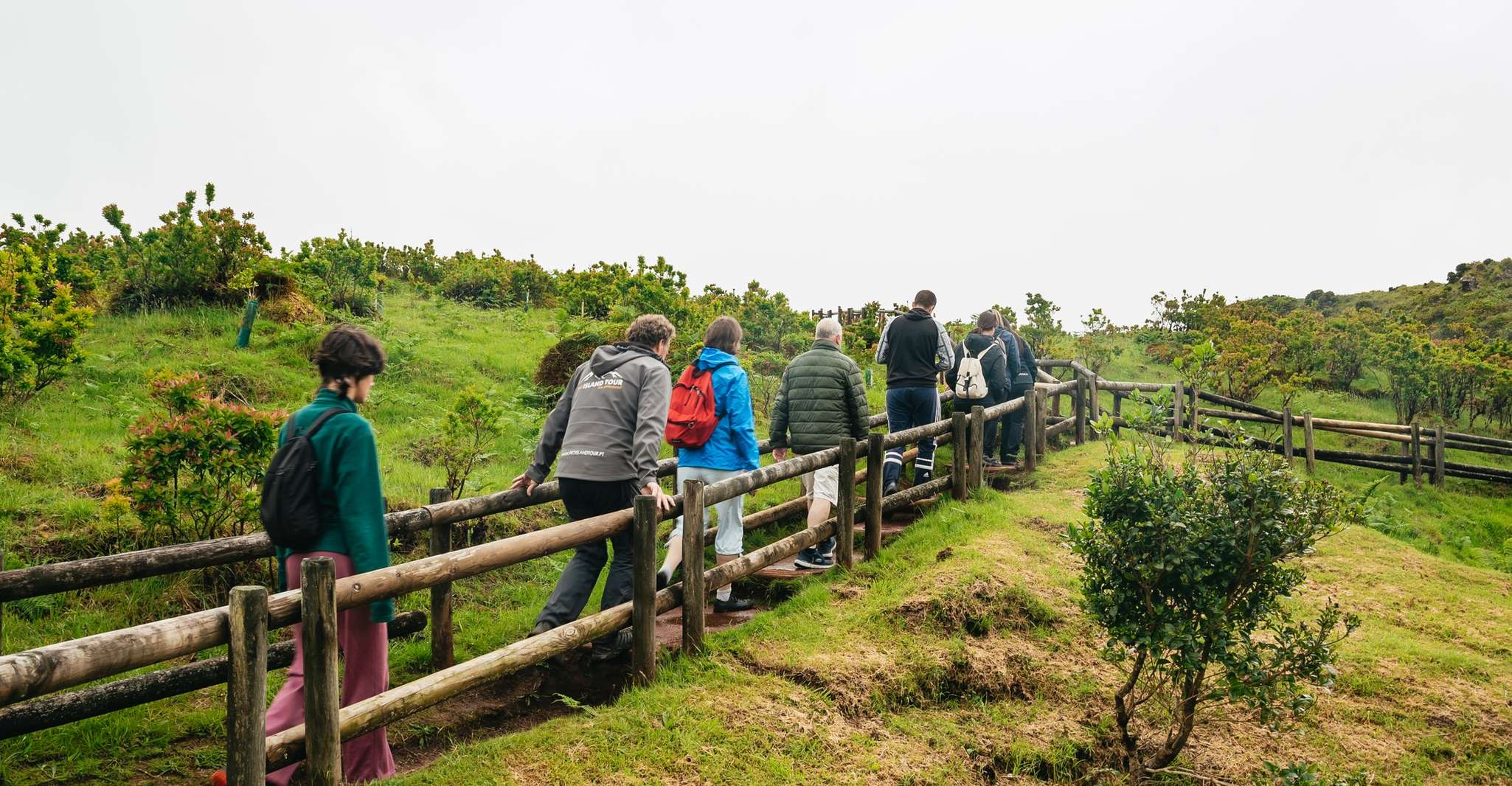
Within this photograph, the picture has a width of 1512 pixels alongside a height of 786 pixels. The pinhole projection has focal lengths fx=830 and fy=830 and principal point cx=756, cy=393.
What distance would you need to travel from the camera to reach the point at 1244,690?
3932mm

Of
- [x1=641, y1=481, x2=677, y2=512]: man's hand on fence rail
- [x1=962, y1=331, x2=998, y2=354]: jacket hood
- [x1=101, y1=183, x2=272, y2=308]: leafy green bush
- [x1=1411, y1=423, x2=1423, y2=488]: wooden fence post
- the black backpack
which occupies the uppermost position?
[x1=101, y1=183, x2=272, y2=308]: leafy green bush

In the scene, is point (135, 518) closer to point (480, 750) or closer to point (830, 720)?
point (480, 750)

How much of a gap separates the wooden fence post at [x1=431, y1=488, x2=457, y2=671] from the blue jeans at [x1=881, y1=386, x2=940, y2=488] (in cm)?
450

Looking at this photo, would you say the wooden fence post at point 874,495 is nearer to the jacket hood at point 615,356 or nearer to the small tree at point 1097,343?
the jacket hood at point 615,356

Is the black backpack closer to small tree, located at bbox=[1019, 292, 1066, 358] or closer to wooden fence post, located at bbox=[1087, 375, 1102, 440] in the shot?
wooden fence post, located at bbox=[1087, 375, 1102, 440]

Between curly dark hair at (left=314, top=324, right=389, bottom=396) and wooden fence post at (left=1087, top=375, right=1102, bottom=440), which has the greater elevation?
curly dark hair at (left=314, top=324, right=389, bottom=396)

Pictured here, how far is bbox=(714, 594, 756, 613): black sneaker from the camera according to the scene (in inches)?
240

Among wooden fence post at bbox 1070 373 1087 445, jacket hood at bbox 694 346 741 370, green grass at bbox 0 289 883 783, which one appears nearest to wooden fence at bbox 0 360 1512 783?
green grass at bbox 0 289 883 783

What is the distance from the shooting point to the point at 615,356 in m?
5.02

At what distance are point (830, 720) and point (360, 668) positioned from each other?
238cm

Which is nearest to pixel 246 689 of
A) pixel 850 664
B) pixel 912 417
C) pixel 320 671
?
pixel 320 671

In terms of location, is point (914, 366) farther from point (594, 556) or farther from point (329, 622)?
point (329, 622)

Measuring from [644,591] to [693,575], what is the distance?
1.46 ft

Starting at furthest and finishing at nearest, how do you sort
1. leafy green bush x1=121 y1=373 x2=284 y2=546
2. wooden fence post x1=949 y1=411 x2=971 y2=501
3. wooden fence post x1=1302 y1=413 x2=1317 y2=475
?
wooden fence post x1=1302 y1=413 x2=1317 y2=475 → wooden fence post x1=949 y1=411 x2=971 y2=501 → leafy green bush x1=121 y1=373 x2=284 y2=546
